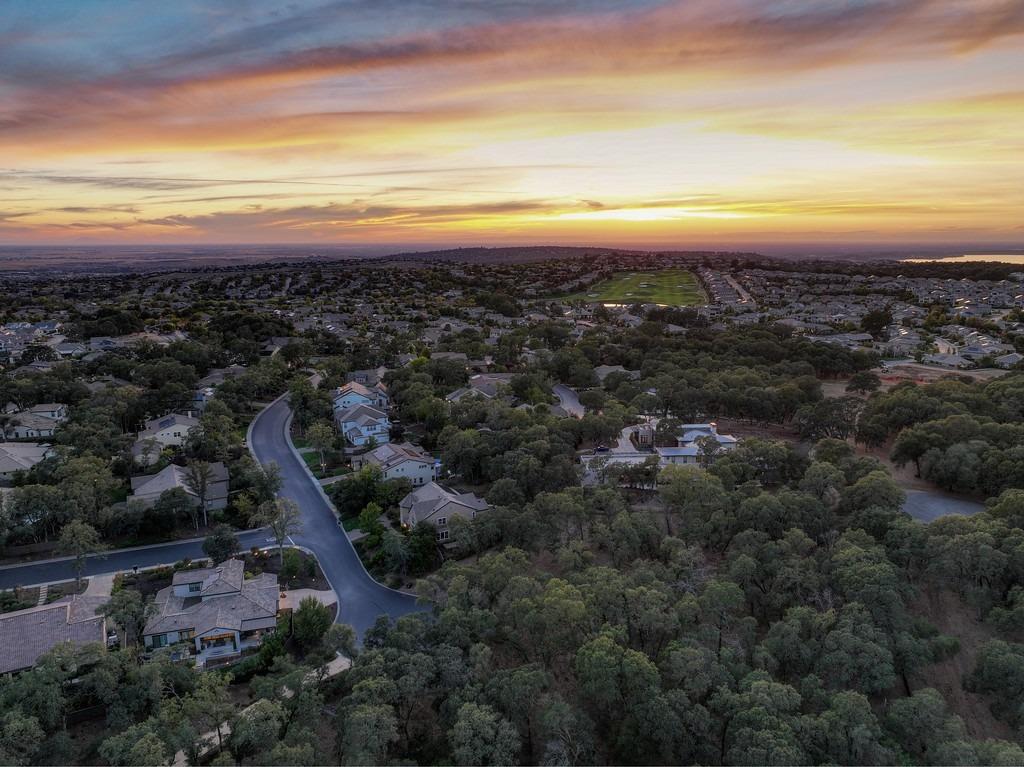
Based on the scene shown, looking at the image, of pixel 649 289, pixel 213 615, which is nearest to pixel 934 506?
pixel 213 615

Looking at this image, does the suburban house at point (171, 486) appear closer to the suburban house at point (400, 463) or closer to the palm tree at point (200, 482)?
the palm tree at point (200, 482)

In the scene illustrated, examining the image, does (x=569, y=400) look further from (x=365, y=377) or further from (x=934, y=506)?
(x=934, y=506)

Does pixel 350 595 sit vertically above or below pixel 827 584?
below

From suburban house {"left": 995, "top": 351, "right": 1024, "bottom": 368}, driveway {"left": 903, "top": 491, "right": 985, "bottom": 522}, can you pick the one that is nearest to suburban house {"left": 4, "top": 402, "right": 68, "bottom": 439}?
driveway {"left": 903, "top": 491, "right": 985, "bottom": 522}

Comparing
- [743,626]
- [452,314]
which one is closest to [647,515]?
[743,626]

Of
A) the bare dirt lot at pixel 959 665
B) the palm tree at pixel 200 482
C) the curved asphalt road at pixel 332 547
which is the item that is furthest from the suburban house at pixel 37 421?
the bare dirt lot at pixel 959 665

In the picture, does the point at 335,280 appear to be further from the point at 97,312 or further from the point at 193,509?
the point at 193,509

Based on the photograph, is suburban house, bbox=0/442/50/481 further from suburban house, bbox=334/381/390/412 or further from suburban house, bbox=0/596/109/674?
suburban house, bbox=334/381/390/412
